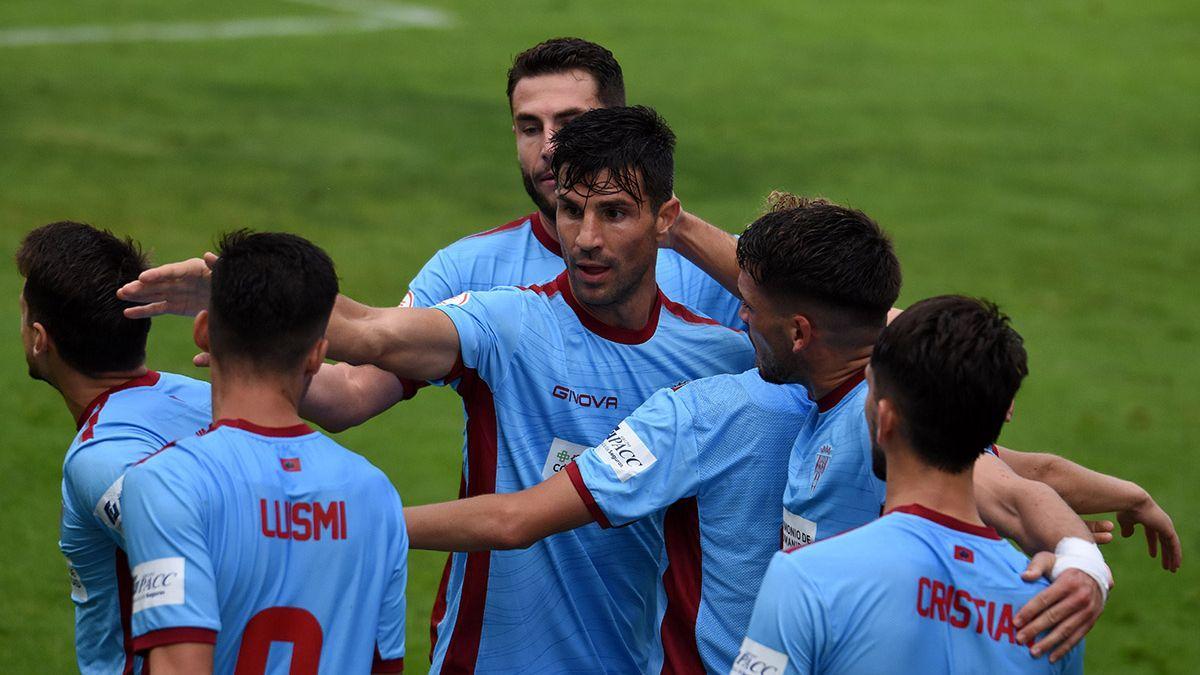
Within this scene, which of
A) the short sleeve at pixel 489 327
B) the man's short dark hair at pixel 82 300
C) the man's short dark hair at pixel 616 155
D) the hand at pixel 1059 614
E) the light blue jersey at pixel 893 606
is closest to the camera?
the light blue jersey at pixel 893 606

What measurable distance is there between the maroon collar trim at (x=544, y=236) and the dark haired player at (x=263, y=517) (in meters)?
1.93

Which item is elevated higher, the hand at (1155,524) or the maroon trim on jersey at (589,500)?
the maroon trim on jersey at (589,500)

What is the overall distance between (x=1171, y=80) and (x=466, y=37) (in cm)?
1029

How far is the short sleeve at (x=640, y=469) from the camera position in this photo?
4.18 m

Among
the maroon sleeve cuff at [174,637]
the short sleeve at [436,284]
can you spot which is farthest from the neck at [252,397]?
the short sleeve at [436,284]

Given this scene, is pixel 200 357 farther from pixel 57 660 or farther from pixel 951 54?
pixel 951 54

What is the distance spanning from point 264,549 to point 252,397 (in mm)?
359

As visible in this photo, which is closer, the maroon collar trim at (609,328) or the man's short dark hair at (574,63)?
the maroon collar trim at (609,328)

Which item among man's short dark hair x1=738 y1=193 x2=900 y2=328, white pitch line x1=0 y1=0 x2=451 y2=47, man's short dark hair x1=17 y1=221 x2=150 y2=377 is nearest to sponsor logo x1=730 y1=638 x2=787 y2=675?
man's short dark hair x1=738 y1=193 x2=900 y2=328

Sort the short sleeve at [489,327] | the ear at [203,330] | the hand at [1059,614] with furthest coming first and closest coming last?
the short sleeve at [489,327]
the ear at [203,330]
the hand at [1059,614]

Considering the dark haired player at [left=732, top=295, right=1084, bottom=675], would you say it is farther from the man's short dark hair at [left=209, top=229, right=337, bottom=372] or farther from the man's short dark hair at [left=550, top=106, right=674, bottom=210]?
the man's short dark hair at [left=550, top=106, right=674, bottom=210]

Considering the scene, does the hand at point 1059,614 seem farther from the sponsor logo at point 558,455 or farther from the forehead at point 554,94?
the forehead at point 554,94

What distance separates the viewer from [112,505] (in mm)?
3977

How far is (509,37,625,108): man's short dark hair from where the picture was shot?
588 centimetres
